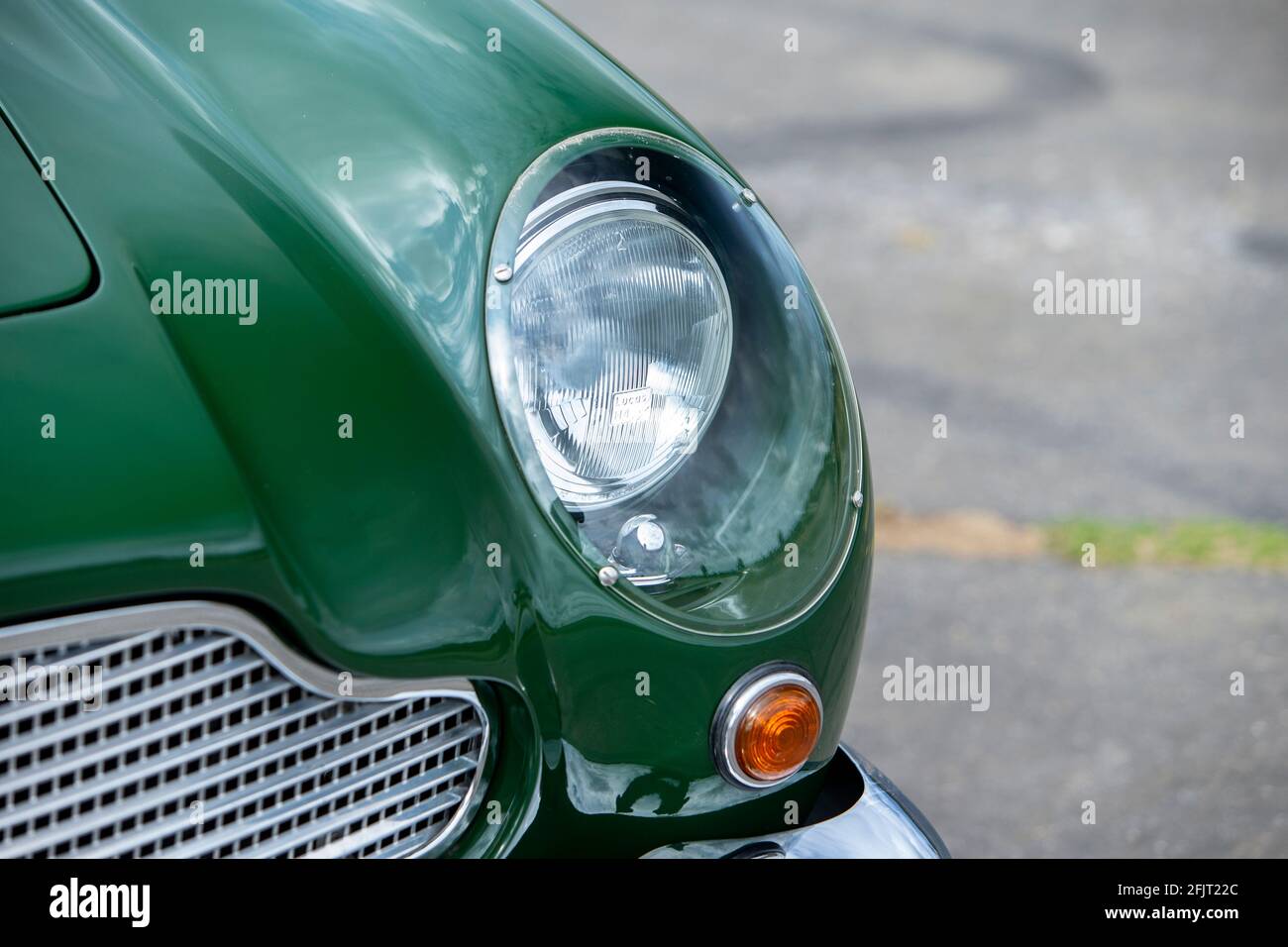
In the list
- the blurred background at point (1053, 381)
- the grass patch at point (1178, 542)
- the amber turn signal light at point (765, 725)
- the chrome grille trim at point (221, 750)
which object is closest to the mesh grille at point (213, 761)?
the chrome grille trim at point (221, 750)

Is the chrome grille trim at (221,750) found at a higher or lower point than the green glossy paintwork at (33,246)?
lower

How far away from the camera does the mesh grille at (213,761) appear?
1185 millimetres

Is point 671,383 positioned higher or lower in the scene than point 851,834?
higher

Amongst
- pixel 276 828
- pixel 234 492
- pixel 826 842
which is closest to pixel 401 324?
pixel 234 492

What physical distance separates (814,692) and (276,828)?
22.6 inches

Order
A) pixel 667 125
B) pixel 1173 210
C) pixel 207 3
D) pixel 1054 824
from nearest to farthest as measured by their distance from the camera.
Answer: pixel 207 3 → pixel 667 125 → pixel 1054 824 → pixel 1173 210

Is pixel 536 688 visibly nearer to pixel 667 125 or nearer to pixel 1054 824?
pixel 667 125

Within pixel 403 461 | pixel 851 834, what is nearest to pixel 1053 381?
pixel 851 834

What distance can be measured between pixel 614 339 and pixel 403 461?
305 millimetres

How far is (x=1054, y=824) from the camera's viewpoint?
2.64 m

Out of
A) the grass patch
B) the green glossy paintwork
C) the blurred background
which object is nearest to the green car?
the green glossy paintwork

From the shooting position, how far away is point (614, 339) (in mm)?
1497

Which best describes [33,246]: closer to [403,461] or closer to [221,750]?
[403,461]

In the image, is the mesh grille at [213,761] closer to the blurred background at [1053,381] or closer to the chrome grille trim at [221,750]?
the chrome grille trim at [221,750]
